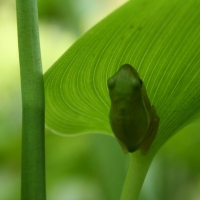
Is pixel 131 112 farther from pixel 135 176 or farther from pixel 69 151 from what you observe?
pixel 69 151

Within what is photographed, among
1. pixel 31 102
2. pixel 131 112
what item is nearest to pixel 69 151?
pixel 131 112

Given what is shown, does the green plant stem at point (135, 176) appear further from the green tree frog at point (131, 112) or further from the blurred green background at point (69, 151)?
the blurred green background at point (69, 151)

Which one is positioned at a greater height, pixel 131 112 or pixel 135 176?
pixel 131 112

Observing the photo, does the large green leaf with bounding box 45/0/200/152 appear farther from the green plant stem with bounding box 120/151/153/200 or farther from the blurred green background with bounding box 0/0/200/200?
the blurred green background with bounding box 0/0/200/200

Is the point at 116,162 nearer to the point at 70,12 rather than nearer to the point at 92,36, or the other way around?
the point at 70,12

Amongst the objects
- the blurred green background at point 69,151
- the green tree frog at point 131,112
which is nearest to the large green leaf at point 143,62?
the green tree frog at point 131,112

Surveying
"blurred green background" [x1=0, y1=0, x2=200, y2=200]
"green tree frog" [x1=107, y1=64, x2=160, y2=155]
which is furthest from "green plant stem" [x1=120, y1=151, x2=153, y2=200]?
"blurred green background" [x1=0, y1=0, x2=200, y2=200]
